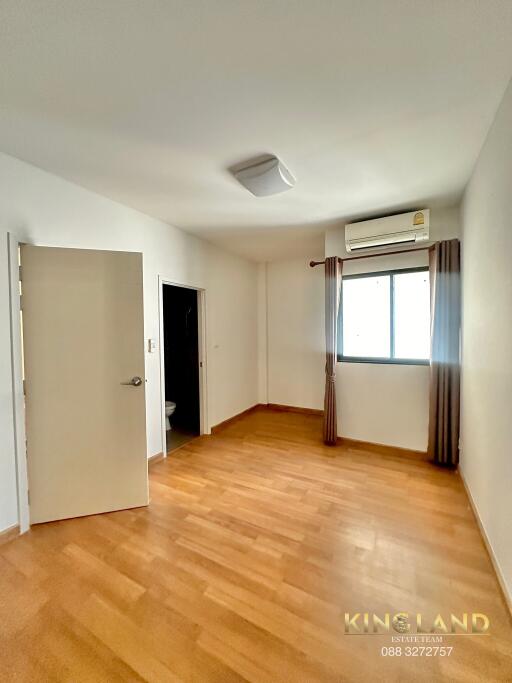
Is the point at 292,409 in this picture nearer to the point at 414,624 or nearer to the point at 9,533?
the point at 414,624

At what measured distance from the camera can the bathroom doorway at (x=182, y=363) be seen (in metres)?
3.60

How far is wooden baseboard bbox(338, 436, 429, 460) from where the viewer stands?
113 inches

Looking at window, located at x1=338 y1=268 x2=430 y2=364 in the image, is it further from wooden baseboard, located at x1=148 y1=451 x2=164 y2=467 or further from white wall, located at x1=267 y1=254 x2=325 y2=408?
wooden baseboard, located at x1=148 y1=451 x2=164 y2=467

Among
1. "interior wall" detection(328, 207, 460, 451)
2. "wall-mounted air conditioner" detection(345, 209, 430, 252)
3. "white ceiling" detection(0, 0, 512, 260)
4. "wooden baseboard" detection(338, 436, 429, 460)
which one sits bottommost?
"wooden baseboard" detection(338, 436, 429, 460)

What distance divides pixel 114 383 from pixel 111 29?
194 cm

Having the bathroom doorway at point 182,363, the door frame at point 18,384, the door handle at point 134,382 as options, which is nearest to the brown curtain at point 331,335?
the bathroom doorway at point 182,363

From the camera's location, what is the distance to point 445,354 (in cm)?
259

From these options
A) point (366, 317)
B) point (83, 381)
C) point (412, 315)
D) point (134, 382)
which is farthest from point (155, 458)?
point (412, 315)

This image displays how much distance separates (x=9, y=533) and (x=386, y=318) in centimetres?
375

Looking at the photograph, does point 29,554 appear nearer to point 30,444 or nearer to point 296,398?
point 30,444

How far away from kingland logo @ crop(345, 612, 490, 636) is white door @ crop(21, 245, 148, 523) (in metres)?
1.62

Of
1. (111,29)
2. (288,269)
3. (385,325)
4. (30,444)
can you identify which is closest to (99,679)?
(30,444)

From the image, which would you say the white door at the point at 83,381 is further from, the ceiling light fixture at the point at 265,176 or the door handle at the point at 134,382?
the ceiling light fixture at the point at 265,176

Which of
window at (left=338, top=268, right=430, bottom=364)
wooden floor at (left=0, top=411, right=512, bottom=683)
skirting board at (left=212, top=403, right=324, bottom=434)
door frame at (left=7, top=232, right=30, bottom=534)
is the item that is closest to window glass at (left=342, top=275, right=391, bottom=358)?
window at (left=338, top=268, right=430, bottom=364)
